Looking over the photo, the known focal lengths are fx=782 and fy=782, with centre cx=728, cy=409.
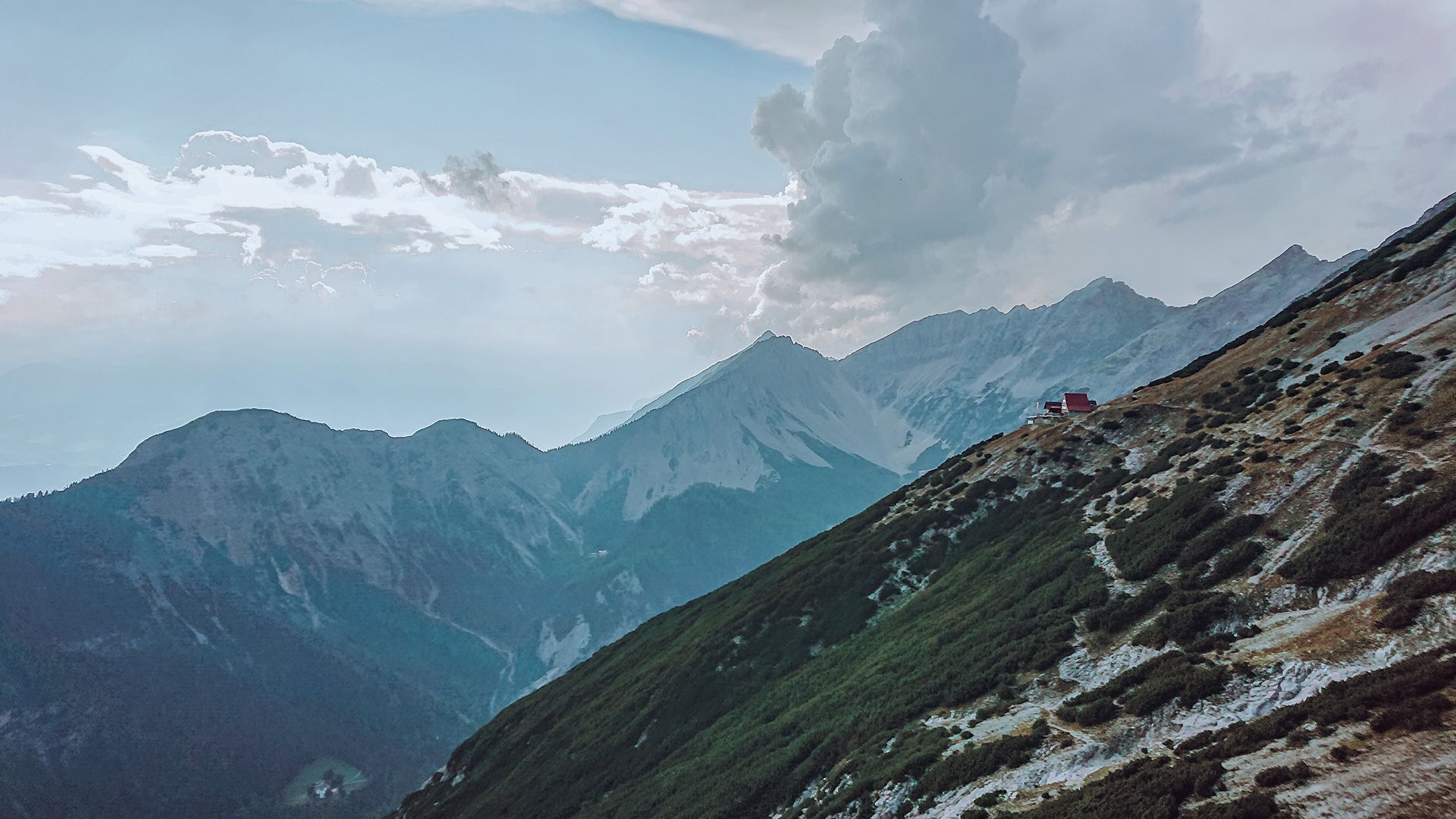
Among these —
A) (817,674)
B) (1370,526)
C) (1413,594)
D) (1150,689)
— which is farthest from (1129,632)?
(817,674)

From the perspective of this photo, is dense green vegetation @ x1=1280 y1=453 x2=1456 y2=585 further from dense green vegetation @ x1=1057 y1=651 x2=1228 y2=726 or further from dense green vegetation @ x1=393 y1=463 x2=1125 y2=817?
dense green vegetation @ x1=393 y1=463 x2=1125 y2=817

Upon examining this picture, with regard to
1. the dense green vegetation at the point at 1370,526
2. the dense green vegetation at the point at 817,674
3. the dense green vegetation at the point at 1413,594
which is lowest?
the dense green vegetation at the point at 817,674

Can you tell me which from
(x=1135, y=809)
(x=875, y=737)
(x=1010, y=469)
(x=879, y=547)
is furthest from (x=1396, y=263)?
(x=1135, y=809)

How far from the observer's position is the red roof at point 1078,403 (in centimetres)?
12225

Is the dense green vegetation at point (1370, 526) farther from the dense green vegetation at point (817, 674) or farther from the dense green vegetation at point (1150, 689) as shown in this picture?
the dense green vegetation at point (817, 674)

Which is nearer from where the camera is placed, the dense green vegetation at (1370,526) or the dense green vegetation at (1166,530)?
the dense green vegetation at (1370,526)

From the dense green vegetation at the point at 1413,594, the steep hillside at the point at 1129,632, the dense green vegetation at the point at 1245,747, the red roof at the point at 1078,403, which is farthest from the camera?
the red roof at the point at 1078,403

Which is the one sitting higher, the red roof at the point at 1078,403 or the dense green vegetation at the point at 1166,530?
the red roof at the point at 1078,403

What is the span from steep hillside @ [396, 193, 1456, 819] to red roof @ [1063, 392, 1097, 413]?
32.8 feet

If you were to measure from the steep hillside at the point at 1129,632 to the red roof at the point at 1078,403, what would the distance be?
9999 millimetres

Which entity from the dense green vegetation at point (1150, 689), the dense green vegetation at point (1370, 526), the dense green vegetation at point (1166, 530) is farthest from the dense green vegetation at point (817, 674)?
the dense green vegetation at point (1370, 526)

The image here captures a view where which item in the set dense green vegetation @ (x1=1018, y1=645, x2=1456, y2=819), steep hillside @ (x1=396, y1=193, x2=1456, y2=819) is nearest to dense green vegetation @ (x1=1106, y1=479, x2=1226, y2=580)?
steep hillside @ (x1=396, y1=193, x2=1456, y2=819)

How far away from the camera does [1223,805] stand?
95.9ft

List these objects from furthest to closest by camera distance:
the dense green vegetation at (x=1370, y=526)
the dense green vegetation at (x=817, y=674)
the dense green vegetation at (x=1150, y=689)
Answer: the dense green vegetation at (x=817, y=674) → the dense green vegetation at (x=1370, y=526) → the dense green vegetation at (x=1150, y=689)
